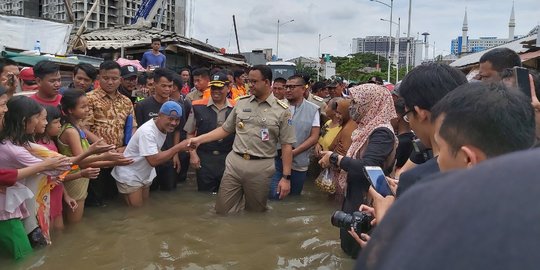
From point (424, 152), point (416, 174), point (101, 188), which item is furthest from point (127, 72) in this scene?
point (416, 174)

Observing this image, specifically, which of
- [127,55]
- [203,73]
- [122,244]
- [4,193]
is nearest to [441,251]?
[4,193]

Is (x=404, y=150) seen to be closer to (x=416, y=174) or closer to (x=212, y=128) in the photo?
(x=416, y=174)

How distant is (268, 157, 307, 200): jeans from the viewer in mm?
5840

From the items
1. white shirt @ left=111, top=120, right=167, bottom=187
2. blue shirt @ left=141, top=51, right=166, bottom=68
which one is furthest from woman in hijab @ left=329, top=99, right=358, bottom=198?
blue shirt @ left=141, top=51, right=166, bottom=68

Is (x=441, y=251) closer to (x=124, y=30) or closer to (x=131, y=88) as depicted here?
(x=131, y=88)

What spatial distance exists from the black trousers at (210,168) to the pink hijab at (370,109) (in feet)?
8.60

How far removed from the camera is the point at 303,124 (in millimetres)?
5996

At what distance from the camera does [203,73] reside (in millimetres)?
7562

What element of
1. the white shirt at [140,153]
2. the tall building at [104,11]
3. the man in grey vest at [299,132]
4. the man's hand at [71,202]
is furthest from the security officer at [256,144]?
the tall building at [104,11]

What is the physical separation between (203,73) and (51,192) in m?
3.73

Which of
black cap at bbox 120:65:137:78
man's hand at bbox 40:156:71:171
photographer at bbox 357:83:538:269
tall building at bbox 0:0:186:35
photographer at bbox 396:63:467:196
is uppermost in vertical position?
tall building at bbox 0:0:186:35

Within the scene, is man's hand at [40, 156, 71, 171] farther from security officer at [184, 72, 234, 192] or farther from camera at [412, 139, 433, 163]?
camera at [412, 139, 433, 163]

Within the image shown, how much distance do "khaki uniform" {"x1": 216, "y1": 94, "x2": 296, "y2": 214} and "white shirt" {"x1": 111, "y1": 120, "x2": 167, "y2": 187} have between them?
2.75 feet

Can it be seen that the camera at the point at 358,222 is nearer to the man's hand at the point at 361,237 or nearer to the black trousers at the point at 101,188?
the man's hand at the point at 361,237
